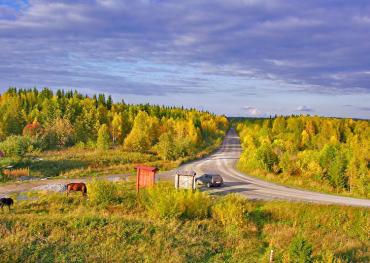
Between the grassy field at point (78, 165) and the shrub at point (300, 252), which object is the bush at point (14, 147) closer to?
the grassy field at point (78, 165)

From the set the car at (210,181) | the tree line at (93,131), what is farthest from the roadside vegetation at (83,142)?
the car at (210,181)

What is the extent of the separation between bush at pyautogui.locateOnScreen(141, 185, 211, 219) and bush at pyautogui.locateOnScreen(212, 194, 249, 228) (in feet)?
2.58

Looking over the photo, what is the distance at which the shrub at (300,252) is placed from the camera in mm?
17469

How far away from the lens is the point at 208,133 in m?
A: 111

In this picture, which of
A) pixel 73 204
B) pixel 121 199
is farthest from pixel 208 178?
pixel 73 204

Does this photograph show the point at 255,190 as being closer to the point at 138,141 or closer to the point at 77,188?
the point at 77,188

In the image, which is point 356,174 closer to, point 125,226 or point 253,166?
point 253,166

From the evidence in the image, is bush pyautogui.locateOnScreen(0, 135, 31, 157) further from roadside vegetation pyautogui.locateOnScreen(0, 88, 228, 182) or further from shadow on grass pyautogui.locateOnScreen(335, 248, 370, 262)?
shadow on grass pyautogui.locateOnScreen(335, 248, 370, 262)

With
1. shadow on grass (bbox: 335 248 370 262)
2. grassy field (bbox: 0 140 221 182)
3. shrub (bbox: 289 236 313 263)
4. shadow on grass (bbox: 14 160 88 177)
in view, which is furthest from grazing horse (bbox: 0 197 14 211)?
shadow on grass (bbox: 335 248 370 262)

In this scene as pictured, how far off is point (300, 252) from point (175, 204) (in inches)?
304

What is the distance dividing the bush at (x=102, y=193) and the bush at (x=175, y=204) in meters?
2.02

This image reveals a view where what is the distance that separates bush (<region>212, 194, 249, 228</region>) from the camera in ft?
74.4

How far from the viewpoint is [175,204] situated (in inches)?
893

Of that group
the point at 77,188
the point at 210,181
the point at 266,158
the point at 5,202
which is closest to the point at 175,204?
the point at 77,188
